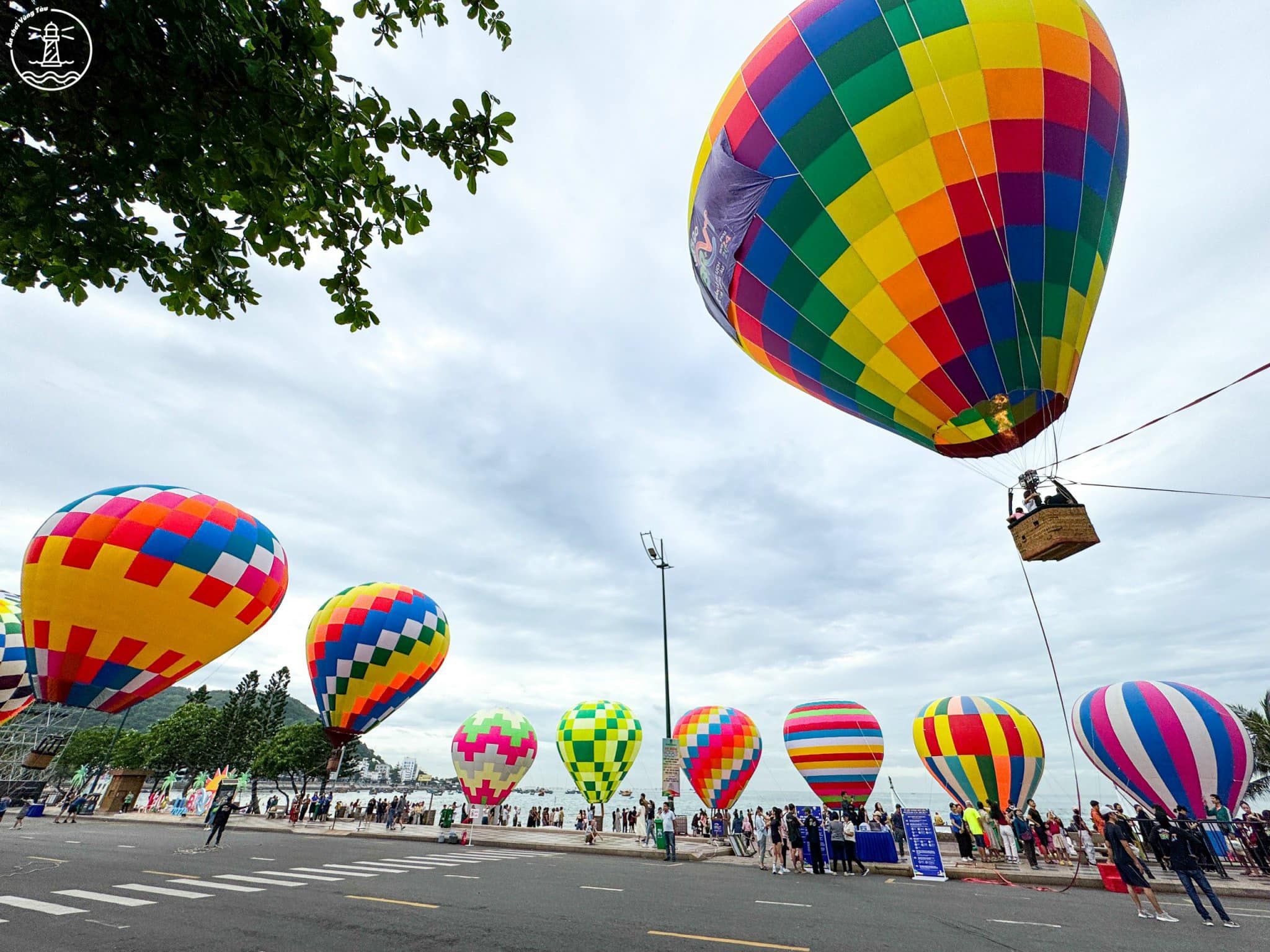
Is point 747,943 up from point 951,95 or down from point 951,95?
down

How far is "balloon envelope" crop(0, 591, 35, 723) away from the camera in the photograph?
22.2 metres

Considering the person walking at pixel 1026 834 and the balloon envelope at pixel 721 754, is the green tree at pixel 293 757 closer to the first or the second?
the balloon envelope at pixel 721 754

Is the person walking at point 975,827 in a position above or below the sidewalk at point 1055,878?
above

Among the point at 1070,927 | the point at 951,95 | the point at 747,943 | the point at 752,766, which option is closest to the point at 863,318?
the point at 951,95

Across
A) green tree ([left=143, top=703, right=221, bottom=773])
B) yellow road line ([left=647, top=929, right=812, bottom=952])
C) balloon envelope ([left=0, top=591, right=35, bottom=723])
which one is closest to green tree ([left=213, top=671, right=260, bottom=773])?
green tree ([left=143, top=703, right=221, bottom=773])

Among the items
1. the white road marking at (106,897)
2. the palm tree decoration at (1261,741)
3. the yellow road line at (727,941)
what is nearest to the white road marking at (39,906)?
the white road marking at (106,897)

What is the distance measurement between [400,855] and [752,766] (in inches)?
699

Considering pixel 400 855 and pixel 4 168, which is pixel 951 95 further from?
pixel 400 855

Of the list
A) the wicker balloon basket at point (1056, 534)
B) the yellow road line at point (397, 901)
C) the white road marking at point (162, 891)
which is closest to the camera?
the wicker balloon basket at point (1056, 534)

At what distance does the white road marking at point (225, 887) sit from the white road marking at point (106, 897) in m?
1.20

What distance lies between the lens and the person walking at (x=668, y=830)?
15.8 m

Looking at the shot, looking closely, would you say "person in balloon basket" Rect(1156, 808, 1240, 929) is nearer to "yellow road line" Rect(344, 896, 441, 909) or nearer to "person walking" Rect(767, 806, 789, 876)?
"person walking" Rect(767, 806, 789, 876)

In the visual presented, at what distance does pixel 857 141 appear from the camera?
315 inches

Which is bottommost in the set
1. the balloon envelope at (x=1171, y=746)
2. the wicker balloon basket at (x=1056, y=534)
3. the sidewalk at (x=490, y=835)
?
the sidewalk at (x=490, y=835)
